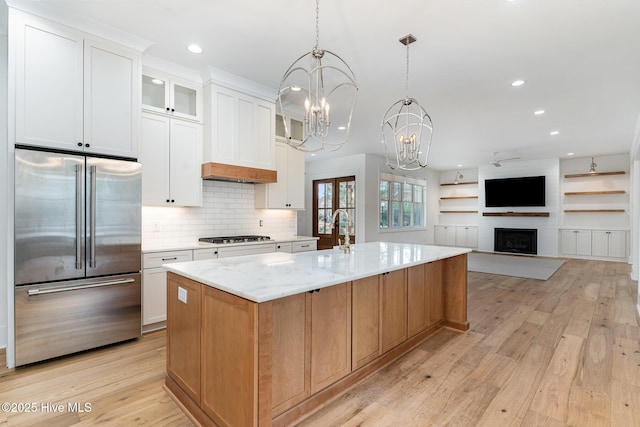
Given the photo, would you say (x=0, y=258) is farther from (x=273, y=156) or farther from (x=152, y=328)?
(x=273, y=156)

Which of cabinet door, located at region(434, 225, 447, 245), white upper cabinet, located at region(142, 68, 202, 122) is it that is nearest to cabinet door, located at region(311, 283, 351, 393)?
white upper cabinet, located at region(142, 68, 202, 122)

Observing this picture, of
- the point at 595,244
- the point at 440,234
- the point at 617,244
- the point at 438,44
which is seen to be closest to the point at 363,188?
the point at 440,234

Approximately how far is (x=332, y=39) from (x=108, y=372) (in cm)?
340

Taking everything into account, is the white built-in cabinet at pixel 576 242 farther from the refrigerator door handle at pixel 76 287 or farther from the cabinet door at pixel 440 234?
the refrigerator door handle at pixel 76 287

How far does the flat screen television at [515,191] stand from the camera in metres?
8.80

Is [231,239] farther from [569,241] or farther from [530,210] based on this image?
[569,241]

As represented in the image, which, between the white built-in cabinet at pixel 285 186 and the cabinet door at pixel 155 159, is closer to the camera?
the cabinet door at pixel 155 159

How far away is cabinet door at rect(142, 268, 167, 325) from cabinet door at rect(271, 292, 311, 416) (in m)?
2.08

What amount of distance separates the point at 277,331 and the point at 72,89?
9.02 feet

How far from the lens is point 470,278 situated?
5.90 meters

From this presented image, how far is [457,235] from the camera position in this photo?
1059 cm

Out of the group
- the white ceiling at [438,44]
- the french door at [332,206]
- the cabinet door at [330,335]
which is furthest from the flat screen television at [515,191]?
the cabinet door at [330,335]

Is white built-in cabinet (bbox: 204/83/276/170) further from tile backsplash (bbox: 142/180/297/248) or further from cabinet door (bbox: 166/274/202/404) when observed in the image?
cabinet door (bbox: 166/274/202/404)

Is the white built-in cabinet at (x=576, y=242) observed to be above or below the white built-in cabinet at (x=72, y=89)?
below
